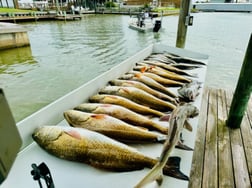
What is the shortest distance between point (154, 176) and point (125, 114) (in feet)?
2.88

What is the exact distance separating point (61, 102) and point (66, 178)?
3.30 ft

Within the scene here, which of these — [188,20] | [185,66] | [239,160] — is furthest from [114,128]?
[188,20]

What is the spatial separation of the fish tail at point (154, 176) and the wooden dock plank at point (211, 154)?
108 cm

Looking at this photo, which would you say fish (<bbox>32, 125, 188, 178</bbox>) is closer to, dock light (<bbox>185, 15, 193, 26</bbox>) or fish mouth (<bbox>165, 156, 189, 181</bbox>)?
fish mouth (<bbox>165, 156, 189, 181</bbox>)

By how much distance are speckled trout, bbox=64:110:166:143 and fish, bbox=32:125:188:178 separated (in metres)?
0.13

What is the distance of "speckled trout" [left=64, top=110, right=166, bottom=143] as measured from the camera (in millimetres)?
1789

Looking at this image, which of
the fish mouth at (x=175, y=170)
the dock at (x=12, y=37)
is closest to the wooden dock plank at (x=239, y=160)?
the fish mouth at (x=175, y=170)

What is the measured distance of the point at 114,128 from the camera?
6.06ft

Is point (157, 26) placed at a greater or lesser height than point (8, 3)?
lesser

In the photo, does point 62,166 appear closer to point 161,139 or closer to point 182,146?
point 161,139

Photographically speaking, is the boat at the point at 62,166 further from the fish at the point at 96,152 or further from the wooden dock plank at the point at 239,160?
the wooden dock plank at the point at 239,160

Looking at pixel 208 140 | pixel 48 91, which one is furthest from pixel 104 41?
pixel 208 140

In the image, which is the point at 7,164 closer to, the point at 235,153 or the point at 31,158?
the point at 31,158

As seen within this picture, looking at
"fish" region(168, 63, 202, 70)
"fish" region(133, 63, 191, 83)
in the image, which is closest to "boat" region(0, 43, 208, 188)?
"fish" region(133, 63, 191, 83)
